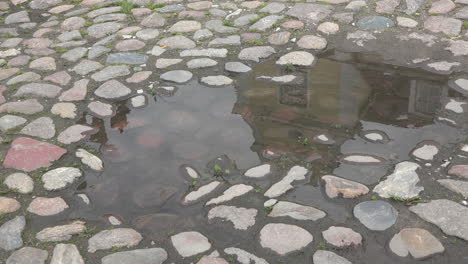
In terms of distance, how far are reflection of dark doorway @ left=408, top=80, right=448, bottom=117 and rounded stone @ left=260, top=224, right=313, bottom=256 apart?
70.4 inches

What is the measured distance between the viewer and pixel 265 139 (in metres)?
4.19

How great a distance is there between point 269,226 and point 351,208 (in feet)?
1.80

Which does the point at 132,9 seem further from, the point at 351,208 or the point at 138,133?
the point at 351,208

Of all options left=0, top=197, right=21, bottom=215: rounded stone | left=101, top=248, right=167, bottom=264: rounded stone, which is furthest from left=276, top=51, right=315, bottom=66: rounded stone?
left=0, top=197, right=21, bottom=215: rounded stone

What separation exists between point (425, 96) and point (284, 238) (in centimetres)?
217

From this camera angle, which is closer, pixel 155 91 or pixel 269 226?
pixel 269 226

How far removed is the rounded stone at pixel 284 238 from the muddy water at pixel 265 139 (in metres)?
0.05

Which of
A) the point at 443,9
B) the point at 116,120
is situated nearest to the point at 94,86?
the point at 116,120

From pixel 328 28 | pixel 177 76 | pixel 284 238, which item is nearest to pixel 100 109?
pixel 177 76

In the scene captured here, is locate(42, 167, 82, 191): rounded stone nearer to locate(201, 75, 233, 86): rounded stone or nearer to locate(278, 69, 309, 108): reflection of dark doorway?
locate(201, 75, 233, 86): rounded stone

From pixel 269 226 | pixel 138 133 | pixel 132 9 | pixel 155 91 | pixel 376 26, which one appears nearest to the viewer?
pixel 269 226

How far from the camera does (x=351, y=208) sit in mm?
3367

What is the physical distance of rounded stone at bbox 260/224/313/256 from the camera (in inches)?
122

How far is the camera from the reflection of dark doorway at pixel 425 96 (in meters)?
4.38
